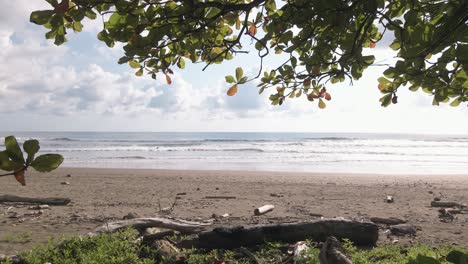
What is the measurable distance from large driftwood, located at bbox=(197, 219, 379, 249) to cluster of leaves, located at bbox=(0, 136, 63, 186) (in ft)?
11.5

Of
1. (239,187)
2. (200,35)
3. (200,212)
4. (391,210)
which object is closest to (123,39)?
→ (200,35)

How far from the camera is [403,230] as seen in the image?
5641mm

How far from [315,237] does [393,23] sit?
318 cm

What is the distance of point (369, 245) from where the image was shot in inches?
193

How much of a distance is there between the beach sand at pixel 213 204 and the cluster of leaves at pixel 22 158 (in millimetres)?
4232

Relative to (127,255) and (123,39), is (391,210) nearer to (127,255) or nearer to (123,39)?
(127,255)

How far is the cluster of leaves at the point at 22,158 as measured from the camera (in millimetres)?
1159

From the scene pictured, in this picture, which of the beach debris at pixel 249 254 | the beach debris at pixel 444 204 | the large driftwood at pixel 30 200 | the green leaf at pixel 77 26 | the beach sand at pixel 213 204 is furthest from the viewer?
the beach debris at pixel 444 204

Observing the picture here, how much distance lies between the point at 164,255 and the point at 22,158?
3296 millimetres

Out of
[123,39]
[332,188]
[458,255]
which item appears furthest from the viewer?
[332,188]

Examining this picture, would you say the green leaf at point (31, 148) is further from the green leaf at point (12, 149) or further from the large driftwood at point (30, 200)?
the large driftwood at point (30, 200)

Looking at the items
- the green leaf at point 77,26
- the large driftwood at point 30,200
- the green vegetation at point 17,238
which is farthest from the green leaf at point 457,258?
the large driftwood at point 30,200

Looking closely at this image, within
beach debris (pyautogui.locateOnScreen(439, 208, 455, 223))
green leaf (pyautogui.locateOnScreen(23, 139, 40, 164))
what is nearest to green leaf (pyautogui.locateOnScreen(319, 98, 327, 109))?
green leaf (pyautogui.locateOnScreen(23, 139, 40, 164))

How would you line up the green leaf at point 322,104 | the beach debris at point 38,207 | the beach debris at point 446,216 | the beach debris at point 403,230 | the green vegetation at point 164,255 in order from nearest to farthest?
the green leaf at point 322,104, the green vegetation at point 164,255, the beach debris at point 403,230, the beach debris at point 446,216, the beach debris at point 38,207
